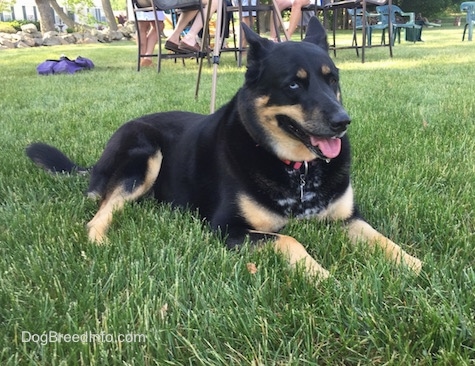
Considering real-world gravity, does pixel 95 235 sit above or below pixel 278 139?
below

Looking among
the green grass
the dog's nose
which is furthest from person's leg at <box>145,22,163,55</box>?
→ the dog's nose

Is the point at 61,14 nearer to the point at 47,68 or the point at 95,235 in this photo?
the point at 47,68

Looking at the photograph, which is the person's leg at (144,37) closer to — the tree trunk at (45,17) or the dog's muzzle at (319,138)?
the dog's muzzle at (319,138)

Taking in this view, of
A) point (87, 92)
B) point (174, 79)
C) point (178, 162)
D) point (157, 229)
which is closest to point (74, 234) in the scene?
point (157, 229)

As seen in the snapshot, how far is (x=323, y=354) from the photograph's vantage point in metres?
1.35

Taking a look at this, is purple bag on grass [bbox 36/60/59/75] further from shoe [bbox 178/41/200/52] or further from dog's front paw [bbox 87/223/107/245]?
dog's front paw [bbox 87/223/107/245]

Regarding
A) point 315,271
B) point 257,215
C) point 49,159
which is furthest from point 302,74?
point 49,159

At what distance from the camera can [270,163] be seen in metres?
2.40

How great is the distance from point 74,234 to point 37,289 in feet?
1.74

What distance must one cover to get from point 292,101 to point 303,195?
49cm

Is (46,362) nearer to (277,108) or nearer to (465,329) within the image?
(465,329)

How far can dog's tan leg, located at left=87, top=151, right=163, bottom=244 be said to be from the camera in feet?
7.68
